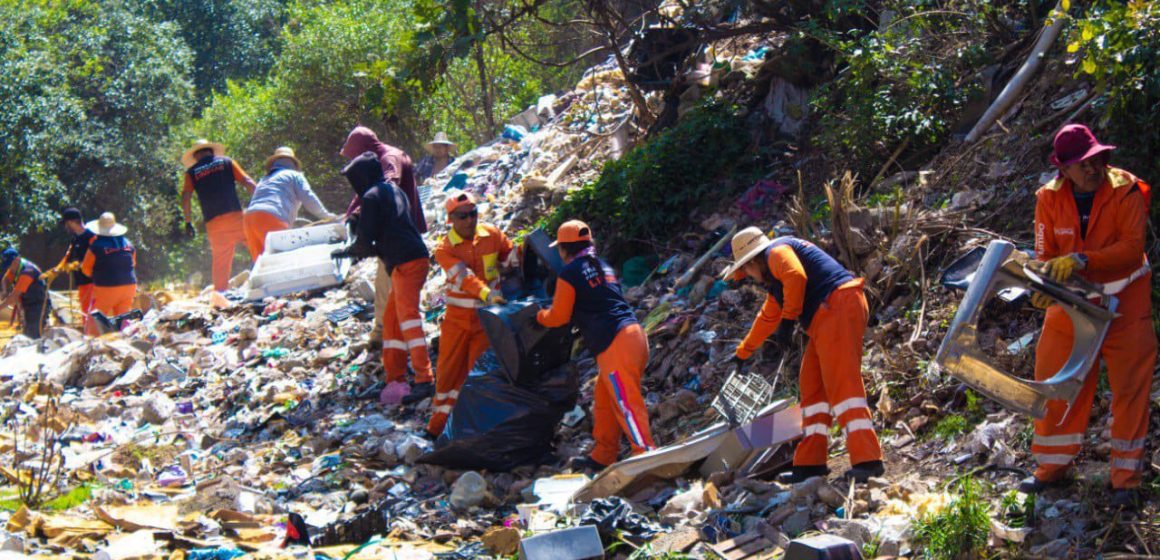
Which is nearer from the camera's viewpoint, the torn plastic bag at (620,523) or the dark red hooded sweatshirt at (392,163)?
the torn plastic bag at (620,523)

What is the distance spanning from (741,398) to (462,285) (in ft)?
6.79

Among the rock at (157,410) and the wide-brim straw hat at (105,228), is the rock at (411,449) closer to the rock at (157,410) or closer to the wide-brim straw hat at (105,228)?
the rock at (157,410)

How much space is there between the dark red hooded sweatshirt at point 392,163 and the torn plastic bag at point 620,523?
138 inches

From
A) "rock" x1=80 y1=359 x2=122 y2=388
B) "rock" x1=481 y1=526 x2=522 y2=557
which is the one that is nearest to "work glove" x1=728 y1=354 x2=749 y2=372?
"rock" x1=481 y1=526 x2=522 y2=557

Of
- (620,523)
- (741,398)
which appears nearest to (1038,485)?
(741,398)

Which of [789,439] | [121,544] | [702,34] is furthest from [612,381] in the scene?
[702,34]

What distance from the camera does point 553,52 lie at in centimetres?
1742

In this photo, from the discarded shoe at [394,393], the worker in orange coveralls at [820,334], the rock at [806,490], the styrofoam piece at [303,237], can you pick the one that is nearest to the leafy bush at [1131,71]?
the worker in orange coveralls at [820,334]

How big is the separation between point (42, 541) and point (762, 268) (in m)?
3.81

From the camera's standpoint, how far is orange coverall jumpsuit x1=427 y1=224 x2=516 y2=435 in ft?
23.9

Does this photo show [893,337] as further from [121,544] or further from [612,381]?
[121,544]

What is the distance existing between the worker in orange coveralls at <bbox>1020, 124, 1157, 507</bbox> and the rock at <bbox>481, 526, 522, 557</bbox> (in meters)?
2.39

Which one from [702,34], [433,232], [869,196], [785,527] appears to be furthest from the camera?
[433,232]

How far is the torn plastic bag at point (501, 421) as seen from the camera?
6.59 meters
